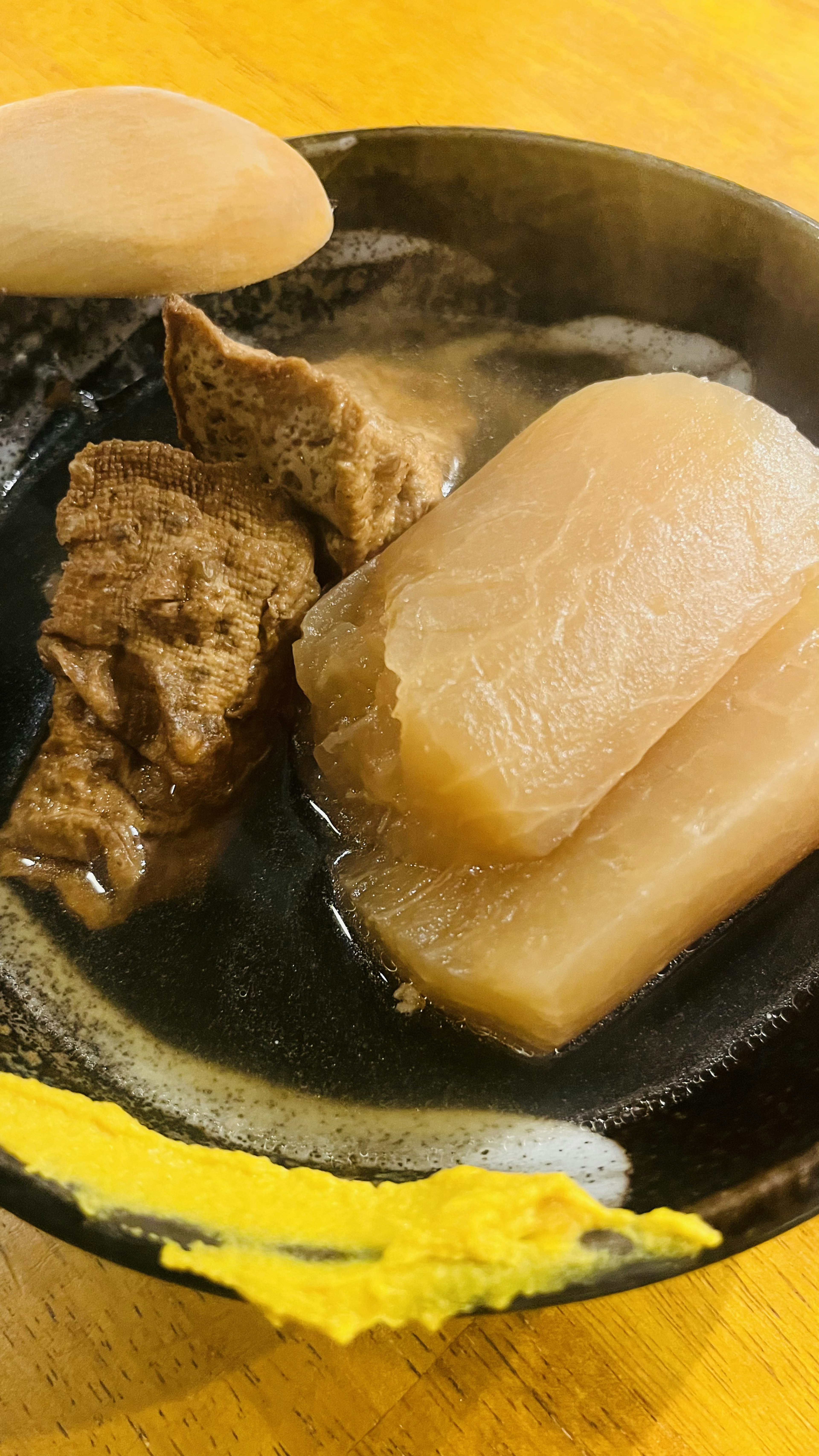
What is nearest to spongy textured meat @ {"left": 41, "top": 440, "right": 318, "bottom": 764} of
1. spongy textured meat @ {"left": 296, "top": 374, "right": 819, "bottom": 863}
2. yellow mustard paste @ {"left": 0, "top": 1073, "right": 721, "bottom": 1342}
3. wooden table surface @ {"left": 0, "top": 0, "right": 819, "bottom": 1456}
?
spongy textured meat @ {"left": 296, "top": 374, "right": 819, "bottom": 863}

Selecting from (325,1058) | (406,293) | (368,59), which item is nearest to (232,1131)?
(325,1058)

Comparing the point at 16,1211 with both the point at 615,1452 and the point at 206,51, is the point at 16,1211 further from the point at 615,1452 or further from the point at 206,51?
the point at 206,51

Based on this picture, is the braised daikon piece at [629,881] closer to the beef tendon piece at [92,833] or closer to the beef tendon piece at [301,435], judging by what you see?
the beef tendon piece at [92,833]

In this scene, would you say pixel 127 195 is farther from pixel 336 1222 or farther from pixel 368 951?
pixel 336 1222

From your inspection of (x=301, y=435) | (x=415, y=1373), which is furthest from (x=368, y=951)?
(x=301, y=435)

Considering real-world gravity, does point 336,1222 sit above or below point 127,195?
below

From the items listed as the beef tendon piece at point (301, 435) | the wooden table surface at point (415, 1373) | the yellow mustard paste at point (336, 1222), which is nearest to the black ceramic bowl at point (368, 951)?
the yellow mustard paste at point (336, 1222)
